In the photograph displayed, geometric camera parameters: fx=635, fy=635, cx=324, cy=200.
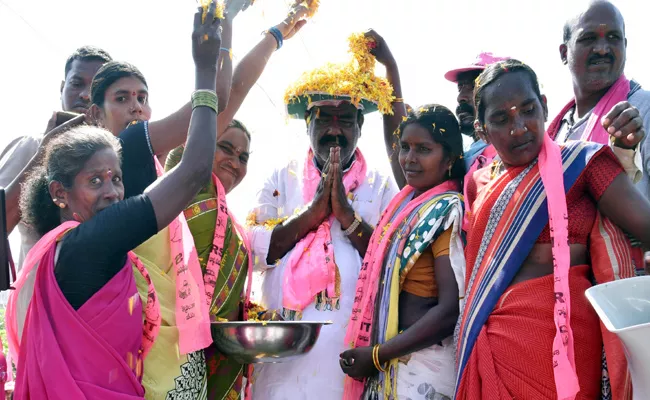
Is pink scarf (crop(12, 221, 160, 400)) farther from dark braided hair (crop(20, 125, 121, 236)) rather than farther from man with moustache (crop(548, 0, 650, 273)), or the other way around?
man with moustache (crop(548, 0, 650, 273))

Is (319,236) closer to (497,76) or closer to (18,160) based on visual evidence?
(497,76)

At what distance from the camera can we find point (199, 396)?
3.64 metres

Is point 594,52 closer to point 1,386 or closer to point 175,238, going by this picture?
point 175,238

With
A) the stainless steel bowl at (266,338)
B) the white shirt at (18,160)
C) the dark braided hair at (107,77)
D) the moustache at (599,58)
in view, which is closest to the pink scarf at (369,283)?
the stainless steel bowl at (266,338)

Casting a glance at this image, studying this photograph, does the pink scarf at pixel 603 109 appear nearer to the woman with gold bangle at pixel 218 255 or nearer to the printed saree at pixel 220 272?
the woman with gold bangle at pixel 218 255

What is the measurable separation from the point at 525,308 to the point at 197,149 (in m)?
1.75

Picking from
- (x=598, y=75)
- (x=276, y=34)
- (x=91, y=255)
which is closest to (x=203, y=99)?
(x=91, y=255)

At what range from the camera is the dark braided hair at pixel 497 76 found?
3.45 meters

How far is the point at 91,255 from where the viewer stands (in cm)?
274

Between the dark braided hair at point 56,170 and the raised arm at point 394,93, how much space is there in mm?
2371

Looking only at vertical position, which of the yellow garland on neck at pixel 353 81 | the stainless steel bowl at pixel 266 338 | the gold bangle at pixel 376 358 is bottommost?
the gold bangle at pixel 376 358

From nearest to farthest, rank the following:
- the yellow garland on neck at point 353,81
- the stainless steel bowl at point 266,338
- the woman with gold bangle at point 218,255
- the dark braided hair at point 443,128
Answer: the woman with gold bangle at point 218,255 < the stainless steel bowl at point 266,338 < the dark braided hair at point 443,128 < the yellow garland on neck at point 353,81

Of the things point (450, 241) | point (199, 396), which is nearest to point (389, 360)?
point (450, 241)

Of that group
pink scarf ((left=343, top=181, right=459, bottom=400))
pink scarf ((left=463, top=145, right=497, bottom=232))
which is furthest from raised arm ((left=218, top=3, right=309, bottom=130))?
pink scarf ((left=463, top=145, right=497, bottom=232))
